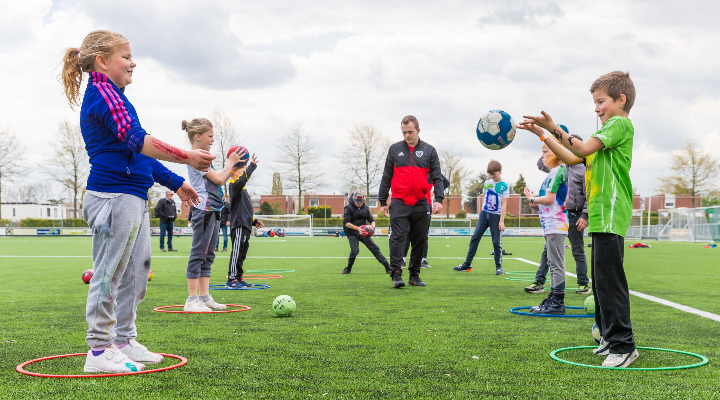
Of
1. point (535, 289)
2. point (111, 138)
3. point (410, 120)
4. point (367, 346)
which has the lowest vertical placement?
point (535, 289)

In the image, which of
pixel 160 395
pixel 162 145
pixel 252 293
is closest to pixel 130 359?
pixel 160 395

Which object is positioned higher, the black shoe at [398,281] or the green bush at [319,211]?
the green bush at [319,211]

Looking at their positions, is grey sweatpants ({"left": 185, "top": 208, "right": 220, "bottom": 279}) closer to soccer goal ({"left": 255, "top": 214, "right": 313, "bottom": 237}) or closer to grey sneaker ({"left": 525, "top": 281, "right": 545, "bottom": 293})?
grey sneaker ({"left": 525, "top": 281, "right": 545, "bottom": 293})

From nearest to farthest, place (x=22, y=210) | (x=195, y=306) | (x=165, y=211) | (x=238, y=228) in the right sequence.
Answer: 1. (x=195, y=306)
2. (x=238, y=228)
3. (x=165, y=211)
4. (x=22, y=210)

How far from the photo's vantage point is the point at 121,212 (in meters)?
3.46

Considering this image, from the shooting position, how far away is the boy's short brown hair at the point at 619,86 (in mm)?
3965

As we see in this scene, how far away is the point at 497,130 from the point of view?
5.87 m

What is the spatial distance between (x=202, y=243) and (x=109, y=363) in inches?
116

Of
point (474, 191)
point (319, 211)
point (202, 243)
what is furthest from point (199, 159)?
point (474, 191)

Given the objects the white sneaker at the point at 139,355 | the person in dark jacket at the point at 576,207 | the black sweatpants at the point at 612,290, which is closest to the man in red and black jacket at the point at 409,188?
the person in dark jacket at the point at 576,207

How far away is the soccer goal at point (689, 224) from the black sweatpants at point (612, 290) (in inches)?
1175

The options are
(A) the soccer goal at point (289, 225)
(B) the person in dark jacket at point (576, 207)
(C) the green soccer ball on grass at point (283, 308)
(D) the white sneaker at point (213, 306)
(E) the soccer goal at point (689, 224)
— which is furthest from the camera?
(A) the soccer goal at point (289, 225)

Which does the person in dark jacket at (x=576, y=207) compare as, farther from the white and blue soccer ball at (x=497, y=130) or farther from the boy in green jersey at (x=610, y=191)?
the boy in green jersey at (x=610, y=191)

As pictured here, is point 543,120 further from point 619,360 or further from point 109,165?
point 109,165
